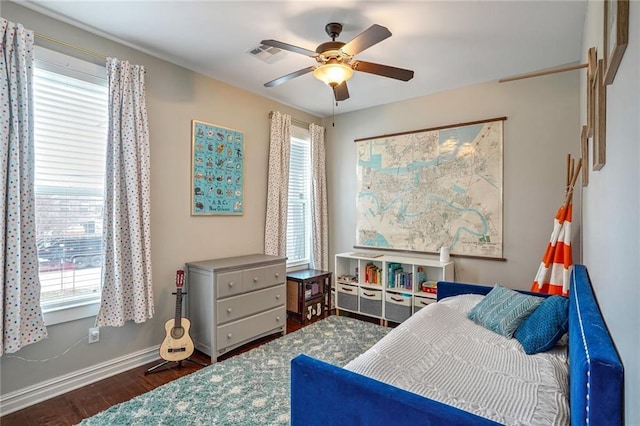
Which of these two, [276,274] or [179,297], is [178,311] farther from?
[276,274]

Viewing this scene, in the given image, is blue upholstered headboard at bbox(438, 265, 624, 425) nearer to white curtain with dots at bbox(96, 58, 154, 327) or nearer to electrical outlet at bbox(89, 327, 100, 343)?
white curtain with dots at bbox(96, 58, 154, 327)

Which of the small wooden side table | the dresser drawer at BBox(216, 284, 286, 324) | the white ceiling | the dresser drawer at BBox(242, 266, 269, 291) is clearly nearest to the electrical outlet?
the dresser drawer at BBox(216, 284, 286, 324)

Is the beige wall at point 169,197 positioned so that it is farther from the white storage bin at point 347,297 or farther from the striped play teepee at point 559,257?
the striped play teepee at point 559,257

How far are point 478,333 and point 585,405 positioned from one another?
1269 millimetres

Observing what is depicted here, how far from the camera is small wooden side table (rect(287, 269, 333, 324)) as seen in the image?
12.6 feet

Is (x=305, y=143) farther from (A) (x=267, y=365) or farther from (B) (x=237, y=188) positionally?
(A) (x=267, y=365)

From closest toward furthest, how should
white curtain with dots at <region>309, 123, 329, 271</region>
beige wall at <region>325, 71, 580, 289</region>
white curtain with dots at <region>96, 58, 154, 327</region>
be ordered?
white curtain with dots at <region>96, 58, 154, 327</region> → beige wall at <region>325, 71, 580, 289</region> → white curtain with dots at <region>309, 123, 329, 271</region>

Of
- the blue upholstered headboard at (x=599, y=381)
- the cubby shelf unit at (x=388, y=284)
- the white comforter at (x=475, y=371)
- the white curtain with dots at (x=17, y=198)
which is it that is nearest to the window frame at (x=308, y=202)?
the cubby shelf unit at (x=388, y=284)

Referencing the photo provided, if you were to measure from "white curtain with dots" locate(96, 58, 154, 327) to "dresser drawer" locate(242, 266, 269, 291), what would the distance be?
0.80m

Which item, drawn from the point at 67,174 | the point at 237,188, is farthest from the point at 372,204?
the point at 67,174

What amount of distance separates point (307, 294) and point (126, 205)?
7.20 ft

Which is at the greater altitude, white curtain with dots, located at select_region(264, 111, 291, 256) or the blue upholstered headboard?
white curtain with dots, located at select_region(264, 111, 291, 256)

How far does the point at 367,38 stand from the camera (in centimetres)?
195

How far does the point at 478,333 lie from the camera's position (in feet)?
6.56
